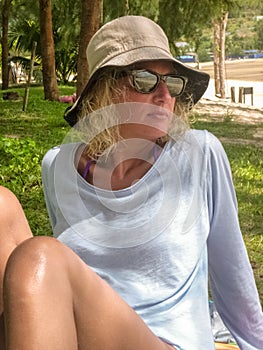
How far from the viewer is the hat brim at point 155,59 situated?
2168mm

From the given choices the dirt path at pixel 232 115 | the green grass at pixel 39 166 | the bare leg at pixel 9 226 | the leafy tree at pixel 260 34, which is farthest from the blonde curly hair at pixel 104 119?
the leafy tree at pixel 260 34

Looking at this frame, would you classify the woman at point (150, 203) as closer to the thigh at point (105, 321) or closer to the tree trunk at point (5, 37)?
the thigh at point (105, 321)

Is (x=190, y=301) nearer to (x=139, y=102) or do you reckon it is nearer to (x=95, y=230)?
(x=95, y=230)

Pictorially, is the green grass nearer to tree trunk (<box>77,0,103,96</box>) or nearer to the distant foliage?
the distant foliage

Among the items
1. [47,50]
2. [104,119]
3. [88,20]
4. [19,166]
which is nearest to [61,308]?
[104,119]

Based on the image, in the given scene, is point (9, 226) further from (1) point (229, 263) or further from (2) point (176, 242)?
(1) point (229, 263)

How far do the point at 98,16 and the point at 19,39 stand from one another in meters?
16.0

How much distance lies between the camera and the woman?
2.04 metres

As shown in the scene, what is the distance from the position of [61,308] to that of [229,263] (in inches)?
24.2

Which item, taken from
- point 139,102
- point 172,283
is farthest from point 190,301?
point 139,102

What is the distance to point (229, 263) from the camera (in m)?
2.11

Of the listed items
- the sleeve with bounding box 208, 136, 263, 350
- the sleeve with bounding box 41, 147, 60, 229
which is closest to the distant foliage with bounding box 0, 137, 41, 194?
the sleeve with bounding box 41, 147, 60, 229

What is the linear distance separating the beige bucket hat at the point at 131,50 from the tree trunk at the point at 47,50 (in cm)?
1300

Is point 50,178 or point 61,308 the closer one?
point 61,308
